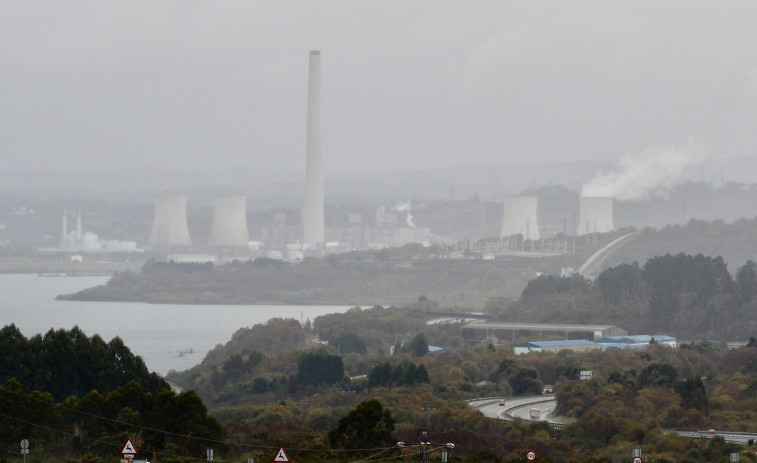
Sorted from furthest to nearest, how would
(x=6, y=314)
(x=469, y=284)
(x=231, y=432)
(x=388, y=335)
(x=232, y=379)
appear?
(x=469, y=284), (x=6, y=314), (x=388, y=335), (x=232, y=379), (x=231, y=432)

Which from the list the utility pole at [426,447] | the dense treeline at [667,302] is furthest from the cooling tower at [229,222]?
the utility pole at [426,447]

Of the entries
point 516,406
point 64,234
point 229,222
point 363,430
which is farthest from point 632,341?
point 64,234

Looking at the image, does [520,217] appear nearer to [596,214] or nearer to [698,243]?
[596,214]

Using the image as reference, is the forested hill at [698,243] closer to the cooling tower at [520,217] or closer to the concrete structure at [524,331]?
the cooling tower at [520,217]

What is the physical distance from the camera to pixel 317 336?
75.4 m

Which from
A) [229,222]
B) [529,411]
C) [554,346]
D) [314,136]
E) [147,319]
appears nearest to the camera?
[529,411]

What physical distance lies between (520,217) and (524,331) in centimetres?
5714

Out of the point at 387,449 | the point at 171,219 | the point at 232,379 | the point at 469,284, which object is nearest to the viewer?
the point at 387,449

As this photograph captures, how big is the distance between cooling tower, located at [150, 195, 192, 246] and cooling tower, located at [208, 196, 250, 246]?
2.90 m

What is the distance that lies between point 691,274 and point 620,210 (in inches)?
3930

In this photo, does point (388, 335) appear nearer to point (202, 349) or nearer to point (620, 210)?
point (202, 349)

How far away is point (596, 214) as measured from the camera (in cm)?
13312

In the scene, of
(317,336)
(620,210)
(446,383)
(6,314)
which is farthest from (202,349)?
(620,210)

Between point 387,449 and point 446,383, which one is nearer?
point 387,449
